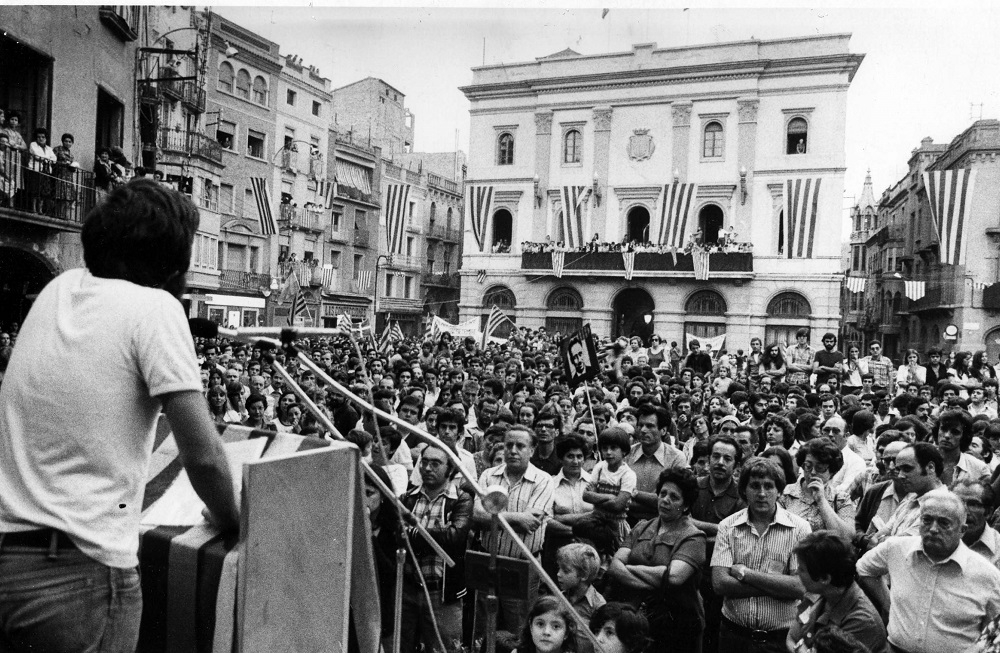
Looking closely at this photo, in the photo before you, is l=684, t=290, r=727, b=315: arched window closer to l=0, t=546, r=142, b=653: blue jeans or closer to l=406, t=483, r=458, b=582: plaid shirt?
l=406, t=483, r=458, b=582: plaid shirt

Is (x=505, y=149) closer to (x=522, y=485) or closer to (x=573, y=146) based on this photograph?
(x=573, y=146)

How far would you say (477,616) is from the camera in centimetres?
459

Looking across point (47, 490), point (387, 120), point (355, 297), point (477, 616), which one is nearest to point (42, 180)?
point (477, 616)

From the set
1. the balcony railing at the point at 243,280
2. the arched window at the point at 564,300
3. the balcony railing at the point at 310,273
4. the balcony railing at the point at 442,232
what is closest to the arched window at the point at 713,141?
the arched window at the point at 564,300

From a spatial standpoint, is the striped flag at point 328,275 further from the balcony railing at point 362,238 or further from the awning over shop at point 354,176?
the awning over shop at point 354,176

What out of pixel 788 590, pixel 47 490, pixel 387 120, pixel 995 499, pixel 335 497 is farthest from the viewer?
pixel 387 120

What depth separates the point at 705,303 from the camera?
35.4m

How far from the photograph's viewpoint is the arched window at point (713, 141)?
35.0 meters

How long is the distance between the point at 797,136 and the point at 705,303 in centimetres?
769

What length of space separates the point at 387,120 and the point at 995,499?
46743mm

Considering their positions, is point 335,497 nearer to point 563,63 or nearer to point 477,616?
point 477,616

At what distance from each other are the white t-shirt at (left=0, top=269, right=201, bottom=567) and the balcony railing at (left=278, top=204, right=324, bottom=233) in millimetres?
37825

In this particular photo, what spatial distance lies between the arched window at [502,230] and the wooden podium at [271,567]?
120 ft

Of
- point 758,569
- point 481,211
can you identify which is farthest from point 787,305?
point 758,569
